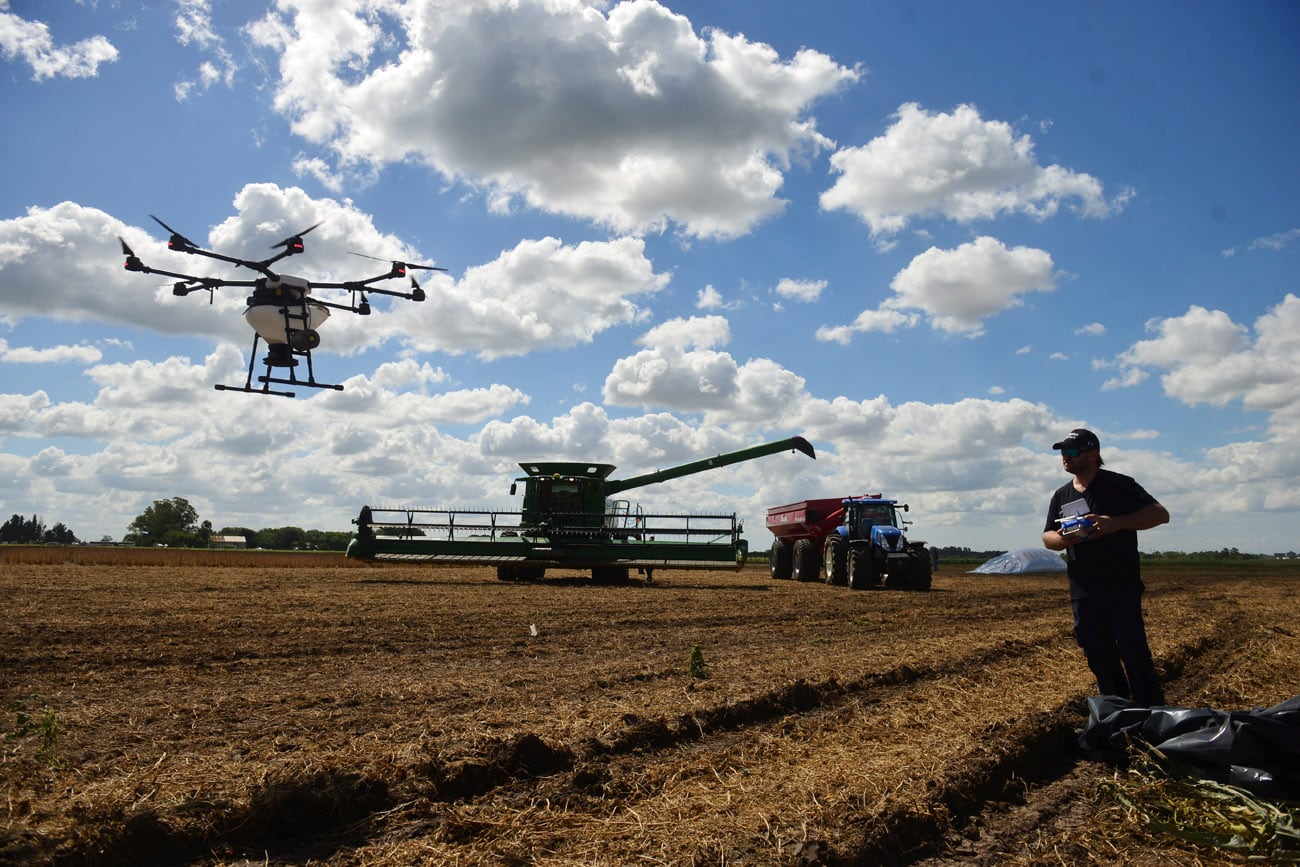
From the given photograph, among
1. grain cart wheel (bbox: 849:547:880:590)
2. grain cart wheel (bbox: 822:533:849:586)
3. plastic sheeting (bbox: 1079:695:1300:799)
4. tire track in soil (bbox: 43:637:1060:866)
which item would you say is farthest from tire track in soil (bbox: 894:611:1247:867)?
grain cart wheel (bbox: 822:533:849:586)

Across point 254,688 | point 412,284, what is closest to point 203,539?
point 412,284

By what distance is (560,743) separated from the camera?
4512 mm

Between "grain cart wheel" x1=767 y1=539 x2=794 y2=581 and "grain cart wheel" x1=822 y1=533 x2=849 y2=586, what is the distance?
4472mm

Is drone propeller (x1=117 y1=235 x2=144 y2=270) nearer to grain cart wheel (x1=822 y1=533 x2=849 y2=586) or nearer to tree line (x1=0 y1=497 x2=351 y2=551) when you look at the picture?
grain cart wheel (x1=822 y1=533 x2=849 y2=586)

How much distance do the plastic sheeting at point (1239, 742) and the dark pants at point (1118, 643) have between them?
0.64m

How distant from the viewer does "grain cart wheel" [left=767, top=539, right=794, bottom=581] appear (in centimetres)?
2623

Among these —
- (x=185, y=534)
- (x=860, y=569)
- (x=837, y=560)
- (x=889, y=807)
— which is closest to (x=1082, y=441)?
(x=889, y=807)

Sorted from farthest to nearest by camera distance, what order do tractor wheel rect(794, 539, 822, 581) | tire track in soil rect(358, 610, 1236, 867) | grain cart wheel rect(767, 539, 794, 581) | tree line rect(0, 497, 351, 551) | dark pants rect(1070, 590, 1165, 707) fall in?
tree line rect(0, 497, 351, 551), grain cart wheel rect(767, 539, 794, 581), tractor wheel rect(794, 539, 822, 581), dark pants rect(1070, 590, 1165, 707), tire track in soil rect(358, 610, 1236, 867)

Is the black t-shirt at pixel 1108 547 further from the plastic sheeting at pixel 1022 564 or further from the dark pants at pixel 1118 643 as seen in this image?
the plastic sheeting at pixel 1022 564

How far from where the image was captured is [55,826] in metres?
3.20

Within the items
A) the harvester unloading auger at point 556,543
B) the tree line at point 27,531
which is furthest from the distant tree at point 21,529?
the harvester unloading auger at point 556,543

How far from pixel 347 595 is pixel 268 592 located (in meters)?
1.52

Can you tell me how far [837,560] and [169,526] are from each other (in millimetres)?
94463

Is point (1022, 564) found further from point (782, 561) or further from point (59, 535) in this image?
point (59, 535)
